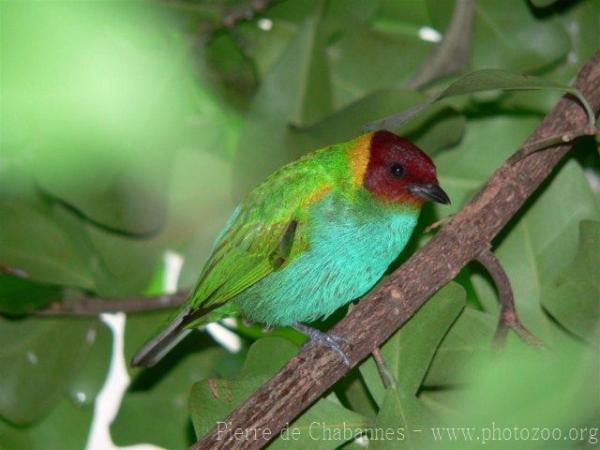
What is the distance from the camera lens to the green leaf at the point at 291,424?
6.63 feet

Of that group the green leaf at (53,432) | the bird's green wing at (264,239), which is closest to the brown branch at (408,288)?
the bird's green wing at (264,239)

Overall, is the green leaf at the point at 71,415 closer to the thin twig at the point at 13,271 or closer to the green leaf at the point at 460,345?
the thin twig at the point at 13,271

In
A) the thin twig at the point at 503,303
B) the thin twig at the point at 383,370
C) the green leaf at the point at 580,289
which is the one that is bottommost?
the thin twig at the point at 383,370

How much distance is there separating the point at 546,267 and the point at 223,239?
94 centimetres

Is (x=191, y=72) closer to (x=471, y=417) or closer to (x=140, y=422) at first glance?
(x=140, y=422)

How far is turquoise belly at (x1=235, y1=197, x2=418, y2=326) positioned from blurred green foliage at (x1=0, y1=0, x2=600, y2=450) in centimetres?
17

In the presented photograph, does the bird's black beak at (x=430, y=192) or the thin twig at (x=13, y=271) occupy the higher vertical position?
the bird's black beak at (x=430, y=192)

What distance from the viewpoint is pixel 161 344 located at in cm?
259

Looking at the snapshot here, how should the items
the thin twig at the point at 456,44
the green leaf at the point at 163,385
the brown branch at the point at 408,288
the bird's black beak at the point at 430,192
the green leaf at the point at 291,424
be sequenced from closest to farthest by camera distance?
the brown branch at the point at 408,288 < the green leaf at the point at 291,424 < the bird's black beak at the point at 430,192 < the green leaf at the point at 163,385 < the thin twig at the point at 456,44

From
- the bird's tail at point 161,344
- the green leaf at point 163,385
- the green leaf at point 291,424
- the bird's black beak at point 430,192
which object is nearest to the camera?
the green leaf at point 291,424

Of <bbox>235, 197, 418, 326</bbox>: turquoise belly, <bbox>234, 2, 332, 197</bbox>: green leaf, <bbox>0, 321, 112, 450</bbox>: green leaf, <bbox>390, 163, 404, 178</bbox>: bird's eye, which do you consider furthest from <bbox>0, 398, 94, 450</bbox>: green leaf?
<bbox>390, 163, 404, 178</bbox>: bird's eye

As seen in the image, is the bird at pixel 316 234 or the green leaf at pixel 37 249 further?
the green leaf at pixel 37 249

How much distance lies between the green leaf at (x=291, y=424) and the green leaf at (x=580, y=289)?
21.0 inches

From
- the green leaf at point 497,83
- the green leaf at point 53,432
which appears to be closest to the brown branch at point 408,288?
the green leaf at point 497,83
